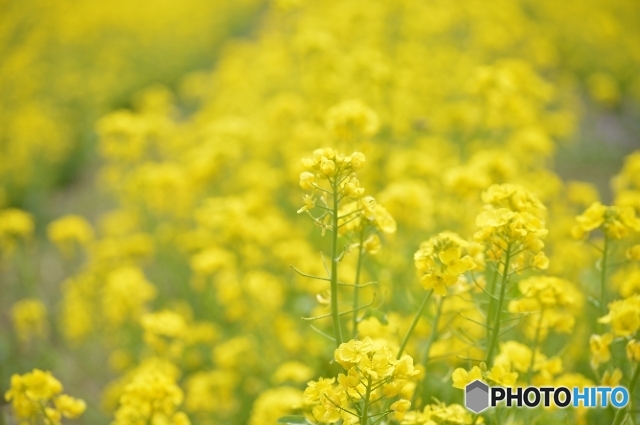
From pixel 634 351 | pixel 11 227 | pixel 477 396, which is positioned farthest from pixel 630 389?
pixel 11 227

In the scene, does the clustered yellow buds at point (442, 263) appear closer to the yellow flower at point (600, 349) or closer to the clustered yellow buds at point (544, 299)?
the clustered yellow buds at point (544, 299)

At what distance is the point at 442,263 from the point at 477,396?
39 cm

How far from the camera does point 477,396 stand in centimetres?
157

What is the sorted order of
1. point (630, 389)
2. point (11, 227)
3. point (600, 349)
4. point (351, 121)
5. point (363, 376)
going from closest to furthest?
point (363, 376) < point (630, 389) < point (600, 349) < point (351, 121) < point (11, 227)

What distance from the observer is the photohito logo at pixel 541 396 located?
157 cm

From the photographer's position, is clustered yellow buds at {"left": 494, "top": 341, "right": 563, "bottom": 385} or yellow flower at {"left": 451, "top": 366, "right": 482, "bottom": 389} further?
clustered yellow buds at {"left": 494, "top": 341, "right": 563, "bottom": 385}

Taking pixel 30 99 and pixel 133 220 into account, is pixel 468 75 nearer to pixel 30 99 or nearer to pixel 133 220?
pixel 133 220

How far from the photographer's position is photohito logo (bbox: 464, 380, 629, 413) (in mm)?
1568

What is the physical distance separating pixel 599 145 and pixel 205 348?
439 centimetres

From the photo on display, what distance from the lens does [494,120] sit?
12.3ft

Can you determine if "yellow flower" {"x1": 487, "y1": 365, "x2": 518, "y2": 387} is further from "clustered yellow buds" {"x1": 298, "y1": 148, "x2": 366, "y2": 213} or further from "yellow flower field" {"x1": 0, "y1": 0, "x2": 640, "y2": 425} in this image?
"clustered yellow buds" {"x1": 298, "y1": 148, "x2": 366, "y2": 213}

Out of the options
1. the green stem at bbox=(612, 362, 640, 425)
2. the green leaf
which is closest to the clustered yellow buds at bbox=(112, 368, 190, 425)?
the green leaf

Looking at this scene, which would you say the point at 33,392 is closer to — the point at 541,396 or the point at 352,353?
the point at 352,353

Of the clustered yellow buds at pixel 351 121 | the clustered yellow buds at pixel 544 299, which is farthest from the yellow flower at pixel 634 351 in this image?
the clustered yellow buds at pixel 351 121
